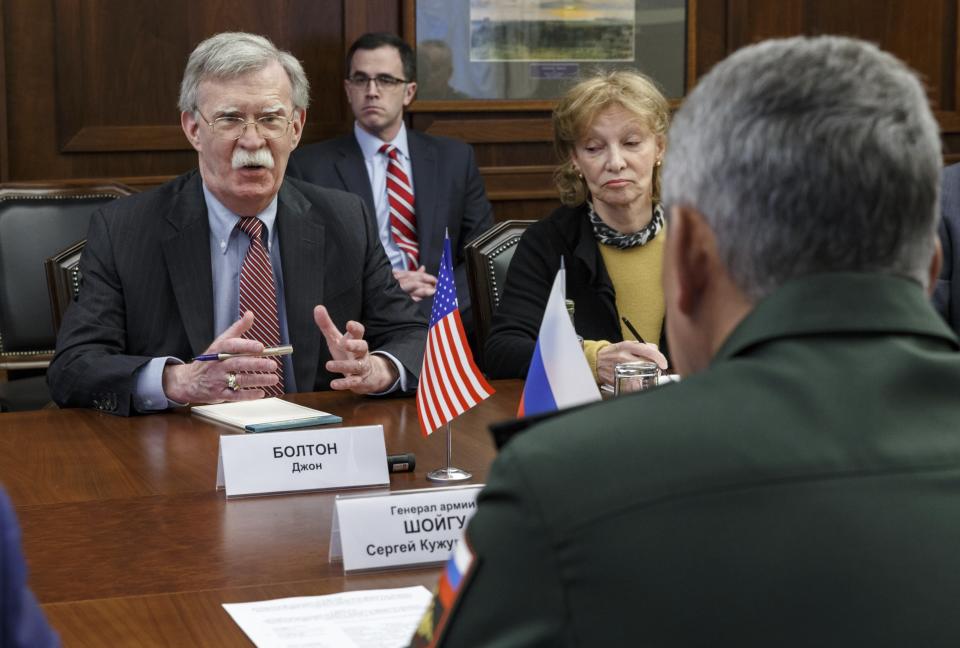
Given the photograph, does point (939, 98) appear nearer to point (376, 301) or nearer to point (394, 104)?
point (394, 104)

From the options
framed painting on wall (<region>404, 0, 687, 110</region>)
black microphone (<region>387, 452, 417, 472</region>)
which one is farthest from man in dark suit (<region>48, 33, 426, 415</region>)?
framed painting on wall (<region>404, 0, 687, 110</region>)

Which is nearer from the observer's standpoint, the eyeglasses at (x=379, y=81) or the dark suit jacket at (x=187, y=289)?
the dark suit jacket at (x=187, y=289)

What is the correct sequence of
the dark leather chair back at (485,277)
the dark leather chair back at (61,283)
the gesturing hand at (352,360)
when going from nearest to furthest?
the gesturing hand at (352,360) → the dark leather chair back at (61,283) → the dark leather chair back at (485,277)

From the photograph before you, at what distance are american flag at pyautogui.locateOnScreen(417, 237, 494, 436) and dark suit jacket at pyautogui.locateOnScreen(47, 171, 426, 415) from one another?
21.3 inches

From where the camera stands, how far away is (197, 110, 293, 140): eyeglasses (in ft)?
10.1

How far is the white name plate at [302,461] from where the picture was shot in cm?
199

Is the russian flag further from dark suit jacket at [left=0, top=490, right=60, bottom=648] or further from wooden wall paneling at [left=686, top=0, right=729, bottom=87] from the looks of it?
wooden wall paneling at [left=686, top=0, right=729, bottom=87]

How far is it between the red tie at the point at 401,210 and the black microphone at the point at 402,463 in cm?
314

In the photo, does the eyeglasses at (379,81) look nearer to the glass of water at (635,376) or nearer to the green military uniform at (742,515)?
the glass of water at (635,376)

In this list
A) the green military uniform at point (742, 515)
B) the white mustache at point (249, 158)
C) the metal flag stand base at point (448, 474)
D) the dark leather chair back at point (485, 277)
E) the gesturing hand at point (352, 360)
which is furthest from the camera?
the dark leather chair back at point (485, 277)

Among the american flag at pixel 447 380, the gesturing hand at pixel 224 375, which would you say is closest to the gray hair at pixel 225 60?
the gesturing hand at pixel 224 375

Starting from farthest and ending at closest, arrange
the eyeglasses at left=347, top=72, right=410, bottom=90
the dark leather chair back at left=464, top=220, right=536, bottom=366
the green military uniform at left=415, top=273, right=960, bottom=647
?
the eyeglasses at left=347, top=72, right=410, bottom=90
the dark leather chair back at left=464, top=220, right=536, bottom=366
the green military uniform at left=415, top=273, right=960, bottom=647

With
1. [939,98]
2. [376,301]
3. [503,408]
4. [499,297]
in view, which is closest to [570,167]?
[499,297]

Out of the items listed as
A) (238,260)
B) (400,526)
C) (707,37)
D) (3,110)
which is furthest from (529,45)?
(400,526)
